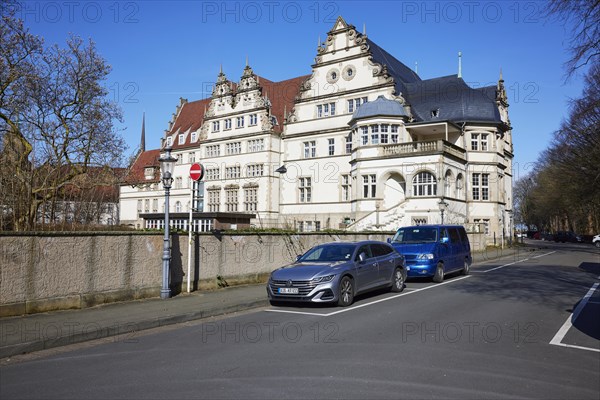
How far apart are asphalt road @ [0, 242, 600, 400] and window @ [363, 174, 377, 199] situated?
2788 cm

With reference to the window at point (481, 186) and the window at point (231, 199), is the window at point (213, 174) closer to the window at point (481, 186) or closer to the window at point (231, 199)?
the window at point (231, 199)

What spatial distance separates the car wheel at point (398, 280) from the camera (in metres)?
14.7

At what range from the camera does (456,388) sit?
18.6 ft

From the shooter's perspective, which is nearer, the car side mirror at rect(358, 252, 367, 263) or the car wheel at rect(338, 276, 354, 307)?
the car wheel at rect(338, 276, 354, 307)

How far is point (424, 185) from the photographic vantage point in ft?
123

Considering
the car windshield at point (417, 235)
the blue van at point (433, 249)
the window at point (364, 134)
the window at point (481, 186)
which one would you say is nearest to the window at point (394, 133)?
the window at point (364, 134)

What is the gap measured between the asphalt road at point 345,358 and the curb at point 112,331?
294 mm

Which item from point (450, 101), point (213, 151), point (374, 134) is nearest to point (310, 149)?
point (374, 134)

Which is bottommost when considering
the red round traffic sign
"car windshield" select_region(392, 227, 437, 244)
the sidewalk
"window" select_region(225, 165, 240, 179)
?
the sidewalk

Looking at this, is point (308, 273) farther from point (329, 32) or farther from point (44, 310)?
point (329, 32)

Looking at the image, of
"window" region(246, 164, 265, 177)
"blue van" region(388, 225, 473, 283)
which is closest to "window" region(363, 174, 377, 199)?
"window" region(246, 164, 265, 177)

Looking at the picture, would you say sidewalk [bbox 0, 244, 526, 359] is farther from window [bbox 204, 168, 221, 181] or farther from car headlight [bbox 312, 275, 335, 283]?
window [bbox 204, 168, 221, 181]

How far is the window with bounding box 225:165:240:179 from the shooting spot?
5312 centimetres

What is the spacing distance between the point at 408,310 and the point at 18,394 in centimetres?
822
